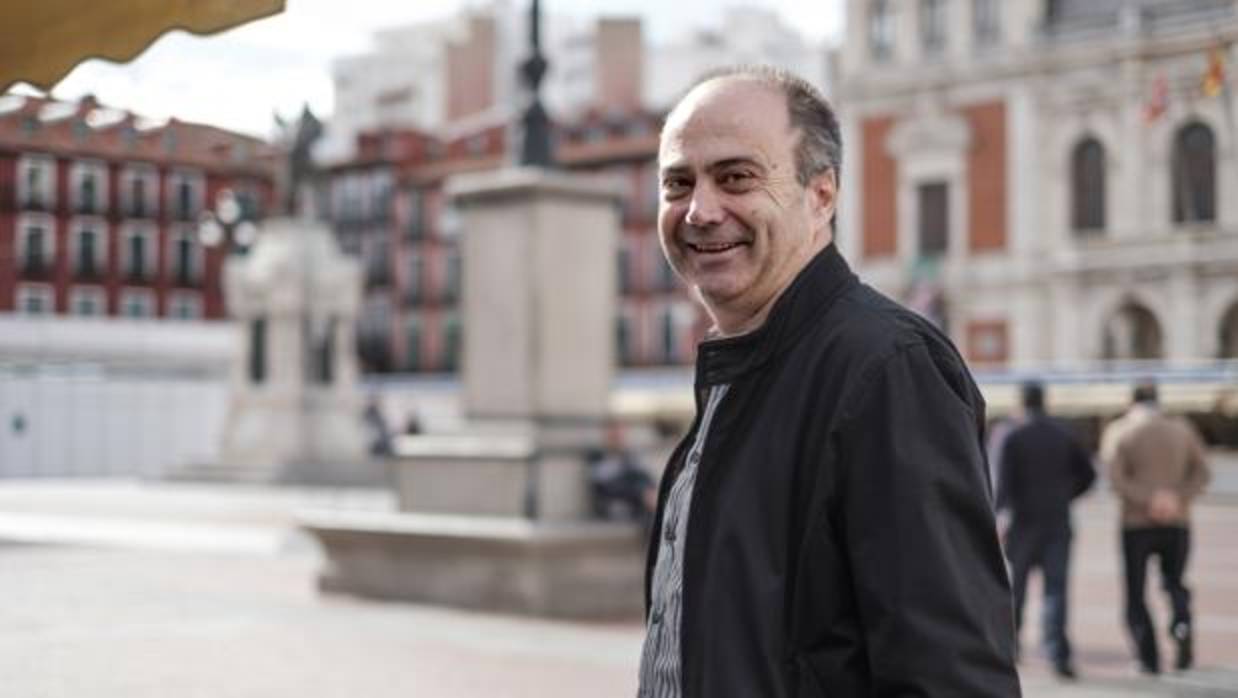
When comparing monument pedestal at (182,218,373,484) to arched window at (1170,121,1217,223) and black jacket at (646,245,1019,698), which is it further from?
black jacket at (646,245,1019,698)

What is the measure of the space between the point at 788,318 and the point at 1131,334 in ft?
140

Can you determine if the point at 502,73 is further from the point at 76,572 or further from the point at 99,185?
the point at 99,185

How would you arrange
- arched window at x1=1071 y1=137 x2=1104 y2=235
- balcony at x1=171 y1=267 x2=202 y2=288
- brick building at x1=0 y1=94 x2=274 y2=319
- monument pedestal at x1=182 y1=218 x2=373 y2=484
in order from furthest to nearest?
balcony at x1=171 y1=267 x2=202 y2=288 < arched window at x1=1071 y1=137 x2=1104 y2=235 < monument pedestal at x1=182 y1=218 x2=373 y2=484 < brick building at x1=0 y1=94 x2=274 y2=319

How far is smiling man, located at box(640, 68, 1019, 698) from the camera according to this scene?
208cm

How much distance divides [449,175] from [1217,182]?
1368 inches

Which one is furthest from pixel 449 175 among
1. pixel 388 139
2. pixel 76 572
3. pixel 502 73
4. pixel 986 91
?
pixel 76 572

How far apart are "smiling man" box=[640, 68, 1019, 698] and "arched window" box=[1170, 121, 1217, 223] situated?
39.3 meters

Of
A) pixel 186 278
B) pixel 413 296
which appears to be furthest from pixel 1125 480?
pixel 413 296

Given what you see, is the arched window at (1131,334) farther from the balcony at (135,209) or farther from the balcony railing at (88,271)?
the balcony at (135,209)

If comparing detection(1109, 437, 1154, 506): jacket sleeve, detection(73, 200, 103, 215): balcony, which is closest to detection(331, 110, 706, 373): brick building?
detection(73, 200, 103, 215): balcony

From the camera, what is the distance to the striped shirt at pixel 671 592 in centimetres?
237

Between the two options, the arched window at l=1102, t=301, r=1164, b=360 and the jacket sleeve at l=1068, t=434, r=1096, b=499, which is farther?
the arched window at l=1102, t=301, r=1164, b=360

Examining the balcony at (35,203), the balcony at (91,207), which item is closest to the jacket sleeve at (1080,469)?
the balcony at (91,207)

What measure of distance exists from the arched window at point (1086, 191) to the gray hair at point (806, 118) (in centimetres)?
4126
